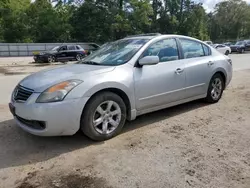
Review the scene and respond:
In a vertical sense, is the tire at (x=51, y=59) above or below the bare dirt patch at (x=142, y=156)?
above

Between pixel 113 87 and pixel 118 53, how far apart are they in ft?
2.86

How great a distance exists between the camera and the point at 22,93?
3535 mm

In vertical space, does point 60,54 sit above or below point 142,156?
above

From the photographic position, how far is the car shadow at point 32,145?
126 inches

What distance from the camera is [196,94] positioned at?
4957 mm

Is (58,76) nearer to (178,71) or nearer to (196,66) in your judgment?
(178,71)

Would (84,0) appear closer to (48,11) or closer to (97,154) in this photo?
(48,11)

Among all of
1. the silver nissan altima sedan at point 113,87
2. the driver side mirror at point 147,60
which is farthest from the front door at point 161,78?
the driver side mirror at point 147,60

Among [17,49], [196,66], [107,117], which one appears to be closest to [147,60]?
[107,117]

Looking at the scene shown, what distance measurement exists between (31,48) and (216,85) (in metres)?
28.8

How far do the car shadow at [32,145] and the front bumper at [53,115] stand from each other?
26cm

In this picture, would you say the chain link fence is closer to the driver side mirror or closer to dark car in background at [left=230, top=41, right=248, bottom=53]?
dark car in background at [left=230, top=41, right=248, bottom=53]

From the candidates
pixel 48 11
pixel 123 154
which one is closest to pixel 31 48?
pixel 48 11

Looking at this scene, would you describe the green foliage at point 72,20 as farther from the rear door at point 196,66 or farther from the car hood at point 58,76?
the car hood at point 58,76
